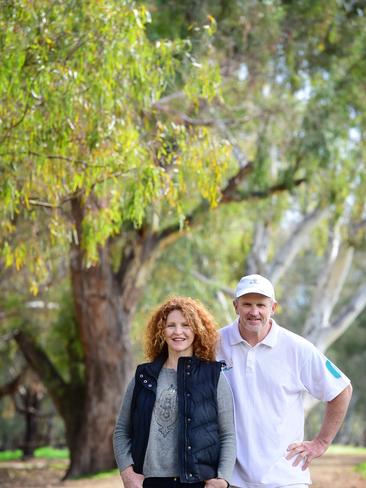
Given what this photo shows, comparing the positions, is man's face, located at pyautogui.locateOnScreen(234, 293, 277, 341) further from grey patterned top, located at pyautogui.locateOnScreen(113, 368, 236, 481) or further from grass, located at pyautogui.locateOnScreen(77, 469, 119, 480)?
grass, located at pyautogui.locateOnScreen(77, 469, 119, 480)

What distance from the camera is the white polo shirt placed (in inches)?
175

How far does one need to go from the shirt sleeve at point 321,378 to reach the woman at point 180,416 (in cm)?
47

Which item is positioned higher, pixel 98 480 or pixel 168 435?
pixel 168 435

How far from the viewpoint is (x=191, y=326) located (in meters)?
4.41

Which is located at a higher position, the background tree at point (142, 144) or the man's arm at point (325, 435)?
the background tree at point (142, 144)

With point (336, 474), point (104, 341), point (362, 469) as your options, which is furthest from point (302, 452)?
point (104, 341)

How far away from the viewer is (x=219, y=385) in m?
4.31

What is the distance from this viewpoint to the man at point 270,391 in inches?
175

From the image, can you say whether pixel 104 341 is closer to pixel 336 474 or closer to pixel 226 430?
pixel 336 474

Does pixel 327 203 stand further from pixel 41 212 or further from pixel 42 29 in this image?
pixel 42 29

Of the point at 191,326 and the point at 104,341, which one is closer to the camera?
the point at 191,326

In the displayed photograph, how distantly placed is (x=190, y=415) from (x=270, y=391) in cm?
50

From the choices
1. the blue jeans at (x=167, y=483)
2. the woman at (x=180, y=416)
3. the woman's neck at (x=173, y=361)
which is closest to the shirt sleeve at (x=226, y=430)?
the woman at (x=180, y=416)

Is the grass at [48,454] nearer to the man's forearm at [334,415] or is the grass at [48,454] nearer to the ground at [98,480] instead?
the ground at [98,480]
